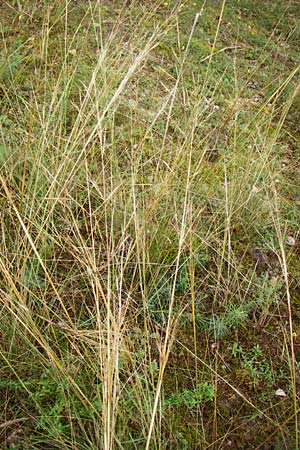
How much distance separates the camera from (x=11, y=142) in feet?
8.23

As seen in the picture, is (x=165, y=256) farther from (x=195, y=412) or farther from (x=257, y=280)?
(x=195, y=412)

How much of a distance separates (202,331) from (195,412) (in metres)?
0.38

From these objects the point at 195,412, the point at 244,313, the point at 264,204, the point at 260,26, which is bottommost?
the point at 195,412

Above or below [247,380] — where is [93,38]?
above

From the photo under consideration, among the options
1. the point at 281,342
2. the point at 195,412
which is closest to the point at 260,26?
the point at 281,342

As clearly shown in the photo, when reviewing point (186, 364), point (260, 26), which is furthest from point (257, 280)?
point (260, 26)

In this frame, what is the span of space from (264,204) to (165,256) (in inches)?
27.9

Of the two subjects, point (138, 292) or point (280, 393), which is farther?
point (138, 292)

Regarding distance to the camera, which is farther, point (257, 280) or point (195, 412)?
point (257, 280)

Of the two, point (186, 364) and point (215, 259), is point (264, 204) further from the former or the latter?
point (186, 364)

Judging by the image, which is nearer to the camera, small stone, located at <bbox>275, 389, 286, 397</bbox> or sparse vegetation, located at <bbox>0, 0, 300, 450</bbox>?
sparse vegetation, located at <bbox>0, 0, 300, 450</bbox>

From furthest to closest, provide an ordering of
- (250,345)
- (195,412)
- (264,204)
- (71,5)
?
(71,5), (264,204), (250,345), (195,412)

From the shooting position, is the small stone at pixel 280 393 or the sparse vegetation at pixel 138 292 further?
the small stone at pixel 280 393

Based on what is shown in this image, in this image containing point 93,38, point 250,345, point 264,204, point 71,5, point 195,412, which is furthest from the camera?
point 71,5
